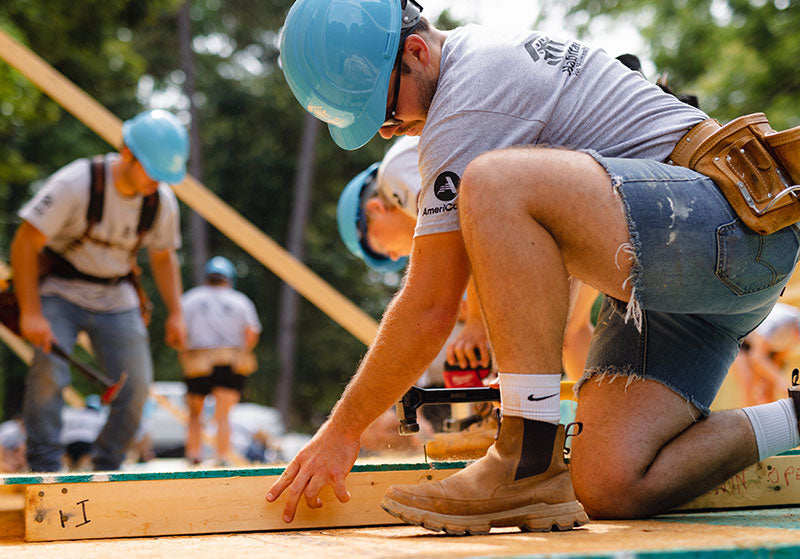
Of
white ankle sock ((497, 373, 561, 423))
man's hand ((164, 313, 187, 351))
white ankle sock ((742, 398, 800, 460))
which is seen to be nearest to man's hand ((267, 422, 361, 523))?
white ankle sock ((497, 373, 561, 423))

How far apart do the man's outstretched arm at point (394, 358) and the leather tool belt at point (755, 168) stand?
0.61 meters

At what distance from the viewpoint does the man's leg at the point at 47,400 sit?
448 centimetres

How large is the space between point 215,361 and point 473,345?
18.5 ft

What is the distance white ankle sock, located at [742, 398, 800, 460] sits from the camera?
2.22 metres

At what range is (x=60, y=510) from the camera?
78.1 inches

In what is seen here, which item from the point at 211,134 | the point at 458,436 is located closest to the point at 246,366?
the point at 458,436

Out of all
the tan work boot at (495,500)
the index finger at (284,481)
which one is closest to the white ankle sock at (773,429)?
the tan work boot at (495,500)

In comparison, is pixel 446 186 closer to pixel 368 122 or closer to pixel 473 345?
pixel 368 122

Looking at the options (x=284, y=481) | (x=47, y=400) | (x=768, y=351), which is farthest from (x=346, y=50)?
(x=768, y=351)

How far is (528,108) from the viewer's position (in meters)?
1.98

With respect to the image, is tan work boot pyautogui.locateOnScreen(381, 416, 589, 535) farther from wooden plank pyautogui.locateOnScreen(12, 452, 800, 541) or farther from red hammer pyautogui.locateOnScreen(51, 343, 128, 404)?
red hammer pyautogui.locateOnScreen(51, 343, 128, 404)

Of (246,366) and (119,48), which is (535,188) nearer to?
(246,366)

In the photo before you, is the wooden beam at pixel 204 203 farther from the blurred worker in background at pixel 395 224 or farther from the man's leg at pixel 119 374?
the blurred worker in background at pixel 395 224

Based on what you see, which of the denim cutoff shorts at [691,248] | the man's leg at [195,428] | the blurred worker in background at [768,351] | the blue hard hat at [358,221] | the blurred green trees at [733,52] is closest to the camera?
the denim cutoff shorts at [691,248]
